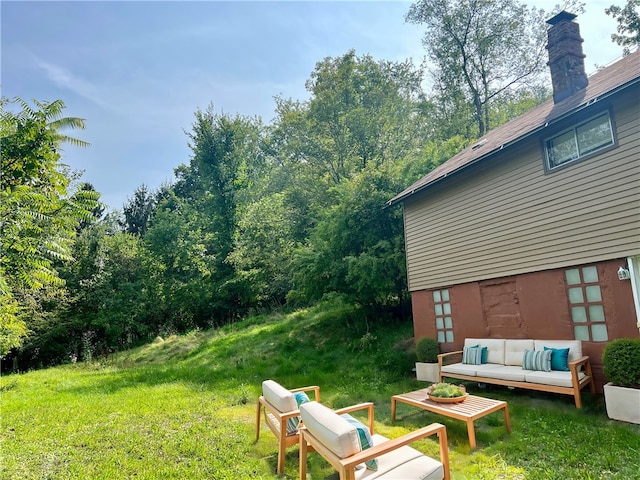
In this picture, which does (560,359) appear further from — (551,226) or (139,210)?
(139,210)

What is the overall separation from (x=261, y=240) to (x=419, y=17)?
15.2 metres

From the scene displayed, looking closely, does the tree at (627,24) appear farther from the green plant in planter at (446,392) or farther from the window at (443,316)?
the green plant in planter at (446,392)

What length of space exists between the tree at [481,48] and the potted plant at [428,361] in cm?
1584

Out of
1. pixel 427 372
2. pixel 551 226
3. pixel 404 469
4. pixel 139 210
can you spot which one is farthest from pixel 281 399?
pixel 139 210

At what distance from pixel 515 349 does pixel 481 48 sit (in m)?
18.8

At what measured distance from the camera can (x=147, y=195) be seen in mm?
31234

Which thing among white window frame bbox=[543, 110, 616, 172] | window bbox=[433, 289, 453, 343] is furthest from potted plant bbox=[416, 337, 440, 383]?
white window frame bbox=[543, 110, 616, 172]

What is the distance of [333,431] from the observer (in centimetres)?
294

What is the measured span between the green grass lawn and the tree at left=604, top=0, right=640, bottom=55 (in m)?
19.9

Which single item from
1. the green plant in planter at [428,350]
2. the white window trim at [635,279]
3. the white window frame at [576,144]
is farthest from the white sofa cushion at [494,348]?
the white window frame at [576,144]

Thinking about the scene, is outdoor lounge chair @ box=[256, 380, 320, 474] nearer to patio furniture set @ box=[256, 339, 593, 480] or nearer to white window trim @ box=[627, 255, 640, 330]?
patio furniture set @ box=[256, 339, 593, 480]

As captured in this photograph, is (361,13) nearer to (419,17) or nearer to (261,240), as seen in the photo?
(261,240)

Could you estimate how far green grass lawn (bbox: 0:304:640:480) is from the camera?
407 centimetres


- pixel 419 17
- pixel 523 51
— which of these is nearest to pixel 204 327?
pixel 419 17
